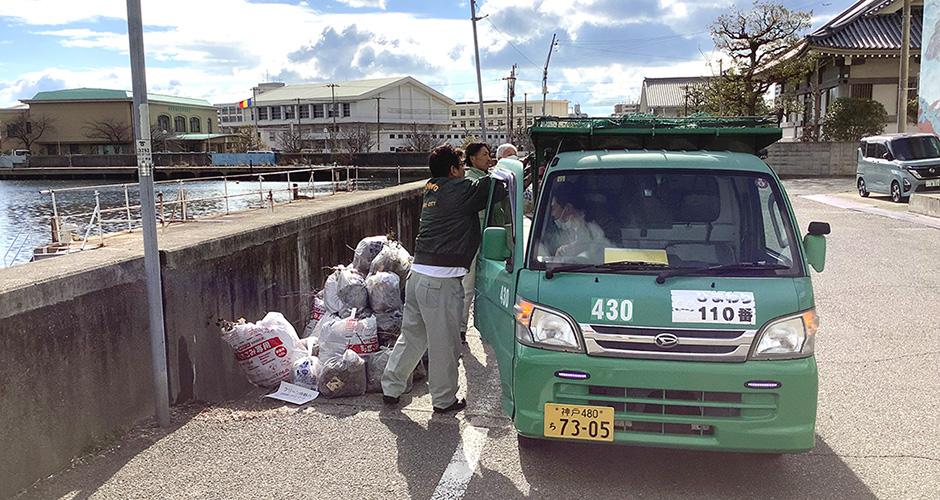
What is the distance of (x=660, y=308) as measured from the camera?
3740 mm

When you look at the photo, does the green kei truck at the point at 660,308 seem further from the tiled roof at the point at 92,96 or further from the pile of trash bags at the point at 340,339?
Result: the tiled roof at the point at 92,96

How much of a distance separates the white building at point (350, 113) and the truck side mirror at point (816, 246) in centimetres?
9485

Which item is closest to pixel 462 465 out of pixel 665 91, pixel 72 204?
pixel 72 204

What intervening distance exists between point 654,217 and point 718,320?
2.94 ft

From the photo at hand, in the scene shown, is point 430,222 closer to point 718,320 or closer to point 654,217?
point 654,217

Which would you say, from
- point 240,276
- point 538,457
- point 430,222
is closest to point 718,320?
point 538,457

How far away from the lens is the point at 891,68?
33.2 meters

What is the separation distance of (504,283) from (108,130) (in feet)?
337

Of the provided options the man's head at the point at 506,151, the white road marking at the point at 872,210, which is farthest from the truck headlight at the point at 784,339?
Result: the white road marking at the point at 872,210

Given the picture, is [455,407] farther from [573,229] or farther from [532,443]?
[573,229]

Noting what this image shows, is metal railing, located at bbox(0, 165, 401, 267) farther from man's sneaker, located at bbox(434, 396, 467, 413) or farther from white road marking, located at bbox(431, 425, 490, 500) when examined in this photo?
white road marking, located at bbox(431, 425, 490, 500)

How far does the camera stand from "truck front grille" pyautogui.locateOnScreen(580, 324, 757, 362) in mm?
3697

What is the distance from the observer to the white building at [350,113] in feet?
336

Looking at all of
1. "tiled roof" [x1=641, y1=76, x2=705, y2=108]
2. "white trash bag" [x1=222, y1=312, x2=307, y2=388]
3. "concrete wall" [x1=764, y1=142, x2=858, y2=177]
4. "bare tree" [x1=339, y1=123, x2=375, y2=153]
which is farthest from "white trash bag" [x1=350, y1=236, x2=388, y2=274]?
"tiled roof" [x1=641, y1=76, x2=705, y2=108]
